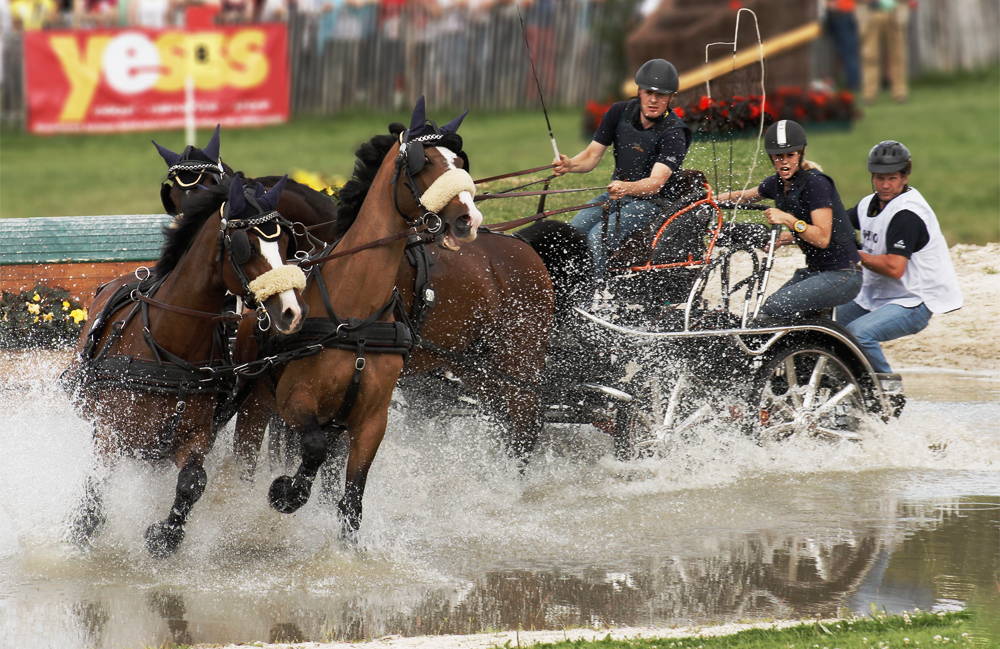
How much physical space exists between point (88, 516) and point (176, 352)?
2.92ft

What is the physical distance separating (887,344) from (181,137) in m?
12.9

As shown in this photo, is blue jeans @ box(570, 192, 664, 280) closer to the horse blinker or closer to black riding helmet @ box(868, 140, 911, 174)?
black riding helmet @ box(868, 140, 911, 174)

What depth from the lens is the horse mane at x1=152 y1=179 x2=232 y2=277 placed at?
5.32 metres

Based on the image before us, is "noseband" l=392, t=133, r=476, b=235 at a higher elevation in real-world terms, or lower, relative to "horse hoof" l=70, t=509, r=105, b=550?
higher

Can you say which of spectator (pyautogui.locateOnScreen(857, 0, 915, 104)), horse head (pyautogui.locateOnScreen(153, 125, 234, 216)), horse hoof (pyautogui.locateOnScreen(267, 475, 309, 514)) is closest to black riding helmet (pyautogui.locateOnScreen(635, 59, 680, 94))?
horse head (pyautogui.locateOnScreen(153, 125, 234, 216))

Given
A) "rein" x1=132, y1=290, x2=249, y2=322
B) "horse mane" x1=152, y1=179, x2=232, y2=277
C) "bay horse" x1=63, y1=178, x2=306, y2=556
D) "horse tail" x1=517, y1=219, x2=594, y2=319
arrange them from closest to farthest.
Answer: "bay horse" x1=63, y1=178, x2=306, y2=556 < "rein" x1=132, y1=290, x2=249, y2=322 < "horse mane" x1=152, y1=179, x2=232, y2=277 < "horse tail" x1=517, y1=219, x2=594, y2=319

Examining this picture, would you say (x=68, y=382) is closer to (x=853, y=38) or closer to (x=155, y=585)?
(x=155, y=585)

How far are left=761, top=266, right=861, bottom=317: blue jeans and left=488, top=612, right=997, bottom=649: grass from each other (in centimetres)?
261

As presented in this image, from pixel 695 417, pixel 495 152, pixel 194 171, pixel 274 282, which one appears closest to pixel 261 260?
pixel 274 282

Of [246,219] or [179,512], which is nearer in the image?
[246,219]

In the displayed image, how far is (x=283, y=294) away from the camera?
493cm

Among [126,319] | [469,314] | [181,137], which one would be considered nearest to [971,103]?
[181,137]

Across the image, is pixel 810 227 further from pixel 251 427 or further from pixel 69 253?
pixel 69 253

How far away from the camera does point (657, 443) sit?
6.93m
